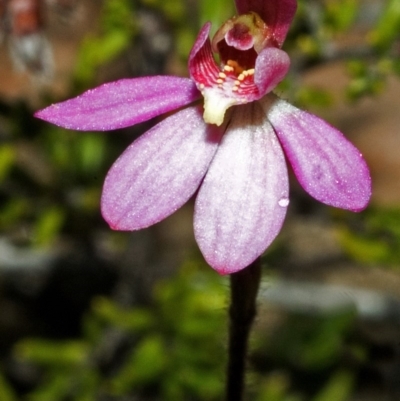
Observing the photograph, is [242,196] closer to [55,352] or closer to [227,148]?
[227,148]

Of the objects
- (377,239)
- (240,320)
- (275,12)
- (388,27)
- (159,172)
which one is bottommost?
(240,320)

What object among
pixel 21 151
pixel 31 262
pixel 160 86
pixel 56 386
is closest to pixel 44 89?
pixel 31 262

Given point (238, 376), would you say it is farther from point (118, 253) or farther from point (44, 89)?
point (118, 253)

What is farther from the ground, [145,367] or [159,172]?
[159,172]

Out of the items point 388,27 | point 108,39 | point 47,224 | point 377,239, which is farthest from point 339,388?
point 108,39

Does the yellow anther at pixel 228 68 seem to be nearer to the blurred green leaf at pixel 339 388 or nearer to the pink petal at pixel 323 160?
the pink petal at pixel 323 160

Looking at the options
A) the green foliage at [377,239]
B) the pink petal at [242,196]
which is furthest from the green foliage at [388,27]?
the pink petal at [242,196]

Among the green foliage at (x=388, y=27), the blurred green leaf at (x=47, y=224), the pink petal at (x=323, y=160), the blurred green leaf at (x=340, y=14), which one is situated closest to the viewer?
the pink petal at (x=323, y=160)
